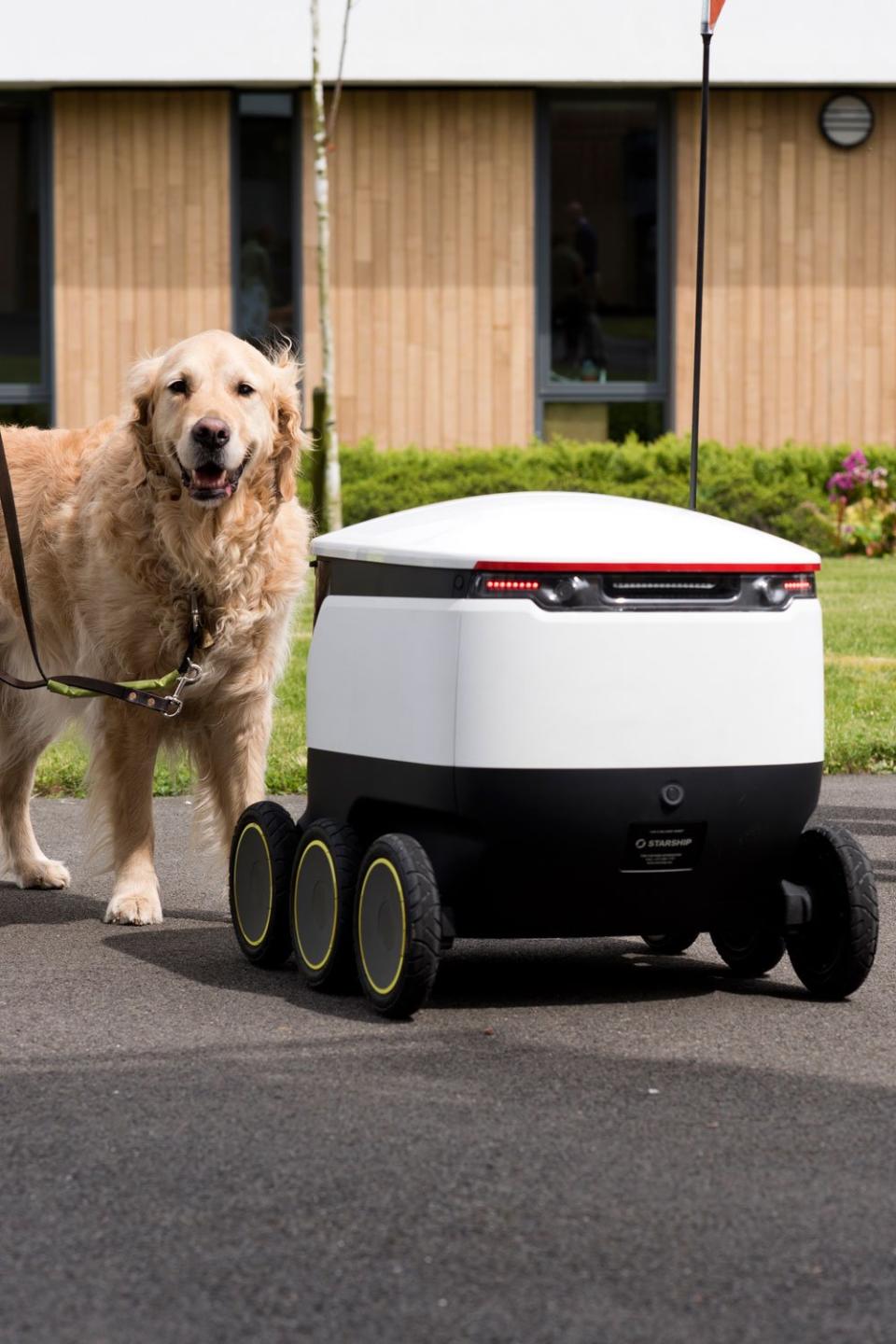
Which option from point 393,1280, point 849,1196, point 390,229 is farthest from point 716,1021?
point 390,229

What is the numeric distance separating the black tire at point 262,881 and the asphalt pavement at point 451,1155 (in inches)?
3.1

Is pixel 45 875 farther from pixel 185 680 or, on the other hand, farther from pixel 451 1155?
pixel 451 1155

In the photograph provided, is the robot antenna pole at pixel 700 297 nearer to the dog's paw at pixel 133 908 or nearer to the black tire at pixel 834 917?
the dog's paw at pixel 133 908

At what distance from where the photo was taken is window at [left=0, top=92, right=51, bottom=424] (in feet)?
69.8

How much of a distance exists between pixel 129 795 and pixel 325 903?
126 cm

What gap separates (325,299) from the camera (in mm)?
19516

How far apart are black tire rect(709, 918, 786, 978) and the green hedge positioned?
1440cm

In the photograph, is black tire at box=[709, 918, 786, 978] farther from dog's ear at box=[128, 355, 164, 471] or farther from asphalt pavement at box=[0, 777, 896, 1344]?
dog's ear at box=[128, 355, 164, 471]

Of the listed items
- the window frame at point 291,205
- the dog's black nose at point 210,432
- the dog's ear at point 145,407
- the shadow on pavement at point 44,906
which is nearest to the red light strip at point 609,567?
the dog's black nose at point 210,432

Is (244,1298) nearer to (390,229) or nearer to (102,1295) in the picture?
(102,1295)

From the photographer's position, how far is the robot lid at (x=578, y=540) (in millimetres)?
4461

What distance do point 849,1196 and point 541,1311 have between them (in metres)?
0.74

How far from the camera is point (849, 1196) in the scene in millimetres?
3445

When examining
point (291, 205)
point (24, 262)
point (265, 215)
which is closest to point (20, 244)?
point (24, 262)
